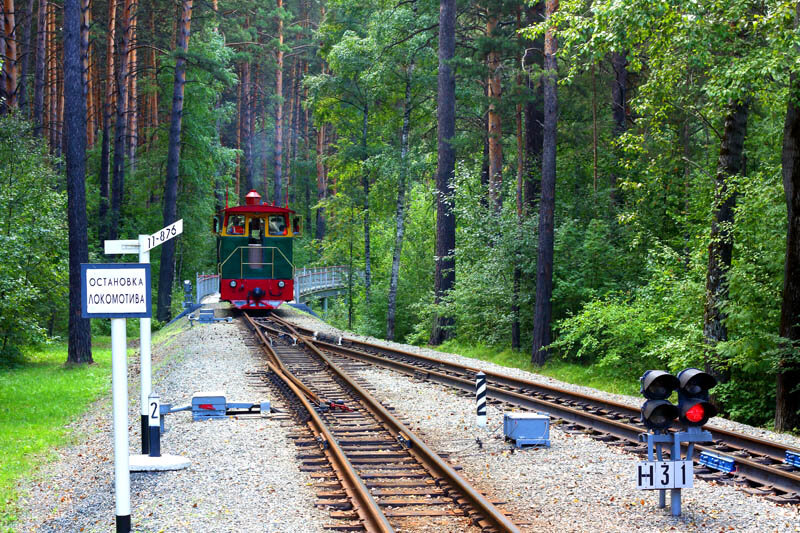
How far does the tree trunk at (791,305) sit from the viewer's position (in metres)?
10.9

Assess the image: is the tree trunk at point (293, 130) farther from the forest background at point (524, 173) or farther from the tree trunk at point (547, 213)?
the tree trunk at point (547, 213)

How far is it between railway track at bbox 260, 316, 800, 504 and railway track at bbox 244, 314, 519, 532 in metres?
2.30

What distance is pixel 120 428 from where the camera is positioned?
20.8ft

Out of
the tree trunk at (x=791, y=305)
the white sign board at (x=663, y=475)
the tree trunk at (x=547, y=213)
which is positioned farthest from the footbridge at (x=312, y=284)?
the white sign board at (x=663, y=475)

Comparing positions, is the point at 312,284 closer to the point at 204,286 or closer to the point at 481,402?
the point at 204,286

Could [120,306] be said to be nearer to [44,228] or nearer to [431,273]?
[44,228]

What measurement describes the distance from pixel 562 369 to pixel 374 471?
387 inches

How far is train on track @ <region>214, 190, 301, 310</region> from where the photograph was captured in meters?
27.0

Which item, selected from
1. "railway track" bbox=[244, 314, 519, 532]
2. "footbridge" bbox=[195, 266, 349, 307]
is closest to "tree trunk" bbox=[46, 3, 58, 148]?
"footbridge" bbox=[195, 266, 349, 307]

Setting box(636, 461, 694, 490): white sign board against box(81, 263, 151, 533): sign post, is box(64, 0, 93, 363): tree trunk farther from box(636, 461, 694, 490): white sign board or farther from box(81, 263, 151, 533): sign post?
box(636, 461, 694, 490): white sign board

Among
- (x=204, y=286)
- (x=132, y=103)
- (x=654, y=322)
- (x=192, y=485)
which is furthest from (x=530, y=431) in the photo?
(x=132, y=103)

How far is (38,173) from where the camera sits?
69.5 ft

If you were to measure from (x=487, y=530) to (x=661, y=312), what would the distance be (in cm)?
979

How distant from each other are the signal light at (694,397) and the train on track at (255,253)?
810 inches
